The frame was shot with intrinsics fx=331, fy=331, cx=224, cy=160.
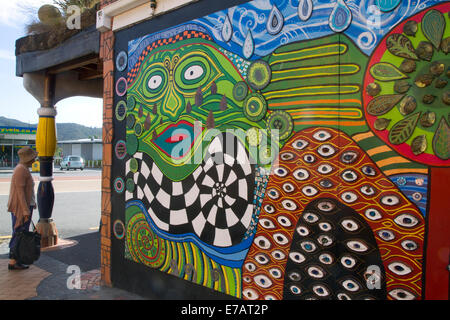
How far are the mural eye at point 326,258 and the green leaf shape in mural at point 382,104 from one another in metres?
1.06

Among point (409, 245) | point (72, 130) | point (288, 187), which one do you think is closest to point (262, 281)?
point (288, 187)

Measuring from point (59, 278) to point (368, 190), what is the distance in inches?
164

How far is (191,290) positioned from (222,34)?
8.21 feet

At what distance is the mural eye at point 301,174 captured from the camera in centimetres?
255

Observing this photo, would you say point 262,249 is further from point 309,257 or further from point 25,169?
point 25,169

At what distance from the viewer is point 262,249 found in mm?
2787

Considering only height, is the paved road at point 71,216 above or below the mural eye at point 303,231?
below

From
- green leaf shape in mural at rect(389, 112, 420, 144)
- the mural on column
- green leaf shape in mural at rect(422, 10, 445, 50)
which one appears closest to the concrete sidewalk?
the mural on column

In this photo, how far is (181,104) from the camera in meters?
3.43

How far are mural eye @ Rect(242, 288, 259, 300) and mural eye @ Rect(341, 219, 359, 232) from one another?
1004mm

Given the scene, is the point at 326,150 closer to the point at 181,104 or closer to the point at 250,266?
the point at 250,266

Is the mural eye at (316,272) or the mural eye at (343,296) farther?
the mural eye at (316,272)

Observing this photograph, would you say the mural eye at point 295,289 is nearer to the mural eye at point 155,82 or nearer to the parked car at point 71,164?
the mural eye at point 155,82

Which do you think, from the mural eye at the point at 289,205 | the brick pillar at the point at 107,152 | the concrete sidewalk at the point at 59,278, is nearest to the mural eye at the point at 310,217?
the mural eye at the point at 289,205
